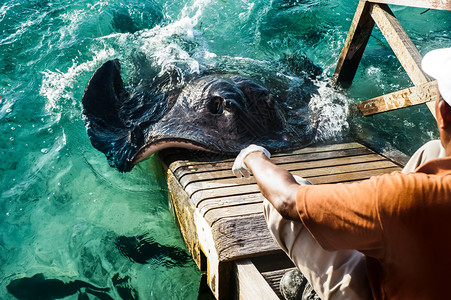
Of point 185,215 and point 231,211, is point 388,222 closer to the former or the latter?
point 231,211

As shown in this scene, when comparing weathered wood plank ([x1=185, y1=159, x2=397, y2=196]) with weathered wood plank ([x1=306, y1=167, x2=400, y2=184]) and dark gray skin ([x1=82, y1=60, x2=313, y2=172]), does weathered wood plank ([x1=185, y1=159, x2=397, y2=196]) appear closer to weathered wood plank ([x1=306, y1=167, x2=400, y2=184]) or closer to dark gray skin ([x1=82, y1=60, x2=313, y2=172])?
weathered wood plank ([x1=306, y1=167, x2=400, y2=184])

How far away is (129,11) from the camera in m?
7.69

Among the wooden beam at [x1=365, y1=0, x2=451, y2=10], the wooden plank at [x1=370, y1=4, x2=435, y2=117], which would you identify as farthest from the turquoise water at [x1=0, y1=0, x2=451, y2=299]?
the wooden beam at [x1=365, y1=0, x2=451, y2=10]

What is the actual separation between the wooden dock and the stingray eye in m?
0.57

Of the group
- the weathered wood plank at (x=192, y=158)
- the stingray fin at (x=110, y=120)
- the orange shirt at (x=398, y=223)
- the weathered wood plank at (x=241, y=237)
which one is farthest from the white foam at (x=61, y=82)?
the orange shirt at (x=398, y=223)

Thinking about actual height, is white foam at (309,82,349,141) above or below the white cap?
below

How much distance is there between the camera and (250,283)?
7.57 ft

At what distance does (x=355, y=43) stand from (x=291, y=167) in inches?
105

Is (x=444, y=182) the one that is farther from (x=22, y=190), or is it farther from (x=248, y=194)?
(x=22, y=190)

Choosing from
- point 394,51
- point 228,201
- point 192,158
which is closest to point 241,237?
point 228,201

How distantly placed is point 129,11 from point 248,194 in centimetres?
613

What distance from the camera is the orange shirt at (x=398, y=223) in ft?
4.16

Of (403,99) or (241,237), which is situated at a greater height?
(403,99)

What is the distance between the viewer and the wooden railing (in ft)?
12.0
